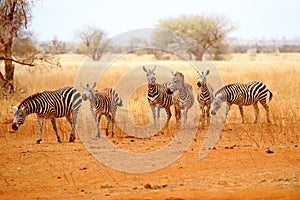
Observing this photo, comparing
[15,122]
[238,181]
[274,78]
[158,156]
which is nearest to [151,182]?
[238,181]

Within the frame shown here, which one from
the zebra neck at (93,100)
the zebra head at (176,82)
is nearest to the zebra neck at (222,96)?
the zebra head at (176,82)

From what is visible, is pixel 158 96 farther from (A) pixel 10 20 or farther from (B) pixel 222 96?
(A) pixel 10 20

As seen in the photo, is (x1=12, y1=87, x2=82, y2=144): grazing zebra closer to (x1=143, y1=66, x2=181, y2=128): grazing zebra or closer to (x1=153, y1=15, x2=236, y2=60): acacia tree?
(x1=143, y1=66, x2=181, y2=128): grazing zebra

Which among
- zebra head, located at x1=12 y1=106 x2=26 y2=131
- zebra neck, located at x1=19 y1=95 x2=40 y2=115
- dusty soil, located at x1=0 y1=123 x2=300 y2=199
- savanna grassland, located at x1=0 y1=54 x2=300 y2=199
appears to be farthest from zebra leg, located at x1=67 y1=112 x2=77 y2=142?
zebra head, located at x1=12 y1=106 x2=26 y2=131

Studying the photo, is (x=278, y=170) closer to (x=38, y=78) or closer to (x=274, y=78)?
Result: (x=274, y=78)

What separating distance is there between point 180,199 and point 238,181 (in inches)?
51.9

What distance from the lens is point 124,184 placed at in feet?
24.0

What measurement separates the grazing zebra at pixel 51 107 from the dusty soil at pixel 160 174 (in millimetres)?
514

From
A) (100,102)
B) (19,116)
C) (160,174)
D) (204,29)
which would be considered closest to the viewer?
(160,174)

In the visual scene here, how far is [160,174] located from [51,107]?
3942mm

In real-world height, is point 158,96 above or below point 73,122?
above

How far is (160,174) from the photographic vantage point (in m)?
7.90

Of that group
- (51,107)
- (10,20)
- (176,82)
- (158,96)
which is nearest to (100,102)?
(51,107)

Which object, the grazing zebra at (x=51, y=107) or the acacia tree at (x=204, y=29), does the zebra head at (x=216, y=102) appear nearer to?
the grazing zebra at (x=51, y=107)
